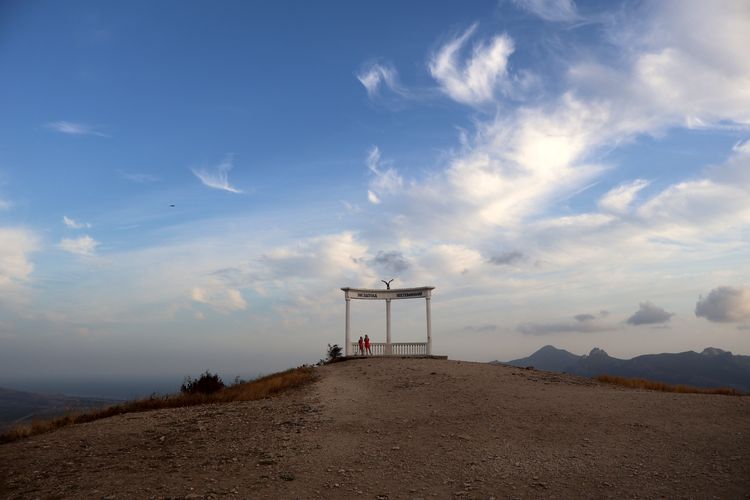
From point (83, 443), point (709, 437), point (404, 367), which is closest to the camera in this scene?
point (709, 437)

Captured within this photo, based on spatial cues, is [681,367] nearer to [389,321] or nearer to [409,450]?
[389,321]

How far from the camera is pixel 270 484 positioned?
28.0 ft

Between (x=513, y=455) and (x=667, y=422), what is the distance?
14.8ft

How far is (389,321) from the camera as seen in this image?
92.7ft

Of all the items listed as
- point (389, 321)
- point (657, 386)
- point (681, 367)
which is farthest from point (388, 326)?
point (681, 367)

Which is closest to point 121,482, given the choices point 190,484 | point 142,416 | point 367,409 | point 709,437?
point 190,484

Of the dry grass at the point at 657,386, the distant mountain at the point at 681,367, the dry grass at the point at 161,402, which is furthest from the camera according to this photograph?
the distant mountain at the point at 681,367

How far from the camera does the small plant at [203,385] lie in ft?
63.5

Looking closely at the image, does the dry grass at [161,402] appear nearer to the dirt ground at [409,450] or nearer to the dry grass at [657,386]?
the dirt ground at [409,450]

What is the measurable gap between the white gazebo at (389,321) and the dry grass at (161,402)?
7285 millimetres

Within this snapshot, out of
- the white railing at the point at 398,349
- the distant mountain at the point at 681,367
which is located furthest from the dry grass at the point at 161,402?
the distant mountain at the point at 681,367

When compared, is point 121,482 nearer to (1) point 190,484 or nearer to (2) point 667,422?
(1) point 190,484

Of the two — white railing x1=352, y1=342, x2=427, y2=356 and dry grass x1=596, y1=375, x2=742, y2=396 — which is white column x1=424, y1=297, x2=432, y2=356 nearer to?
white railing x1=352, y1=342, x2=427, y2=356

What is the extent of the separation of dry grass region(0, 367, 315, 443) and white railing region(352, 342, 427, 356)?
7275mm
